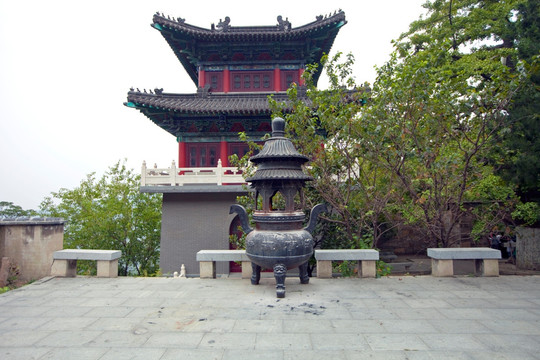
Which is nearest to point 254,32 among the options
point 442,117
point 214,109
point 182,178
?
point 214,109

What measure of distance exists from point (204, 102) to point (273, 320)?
35.3ft

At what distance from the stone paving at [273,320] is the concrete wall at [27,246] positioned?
0.65 metres

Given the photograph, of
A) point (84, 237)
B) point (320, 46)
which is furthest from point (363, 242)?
point (84, 237)

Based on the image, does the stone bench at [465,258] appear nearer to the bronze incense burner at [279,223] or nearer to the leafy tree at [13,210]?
the bronze incense burner at [279,223]

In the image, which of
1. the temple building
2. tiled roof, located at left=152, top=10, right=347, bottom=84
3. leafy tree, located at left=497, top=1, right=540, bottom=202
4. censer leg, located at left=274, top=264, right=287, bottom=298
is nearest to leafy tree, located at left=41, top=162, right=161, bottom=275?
the temple building

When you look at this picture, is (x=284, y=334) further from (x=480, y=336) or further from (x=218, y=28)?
(x=218, y=28)

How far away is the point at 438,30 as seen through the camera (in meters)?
13.4

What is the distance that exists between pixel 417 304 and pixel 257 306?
2.69 metres

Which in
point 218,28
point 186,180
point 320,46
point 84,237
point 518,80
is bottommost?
point 84,237

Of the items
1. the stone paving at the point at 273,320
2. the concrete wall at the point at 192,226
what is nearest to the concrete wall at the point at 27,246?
the stone paving at the point at 273,320

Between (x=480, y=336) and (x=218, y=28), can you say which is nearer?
(x=480, y=336)

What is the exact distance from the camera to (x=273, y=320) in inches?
163

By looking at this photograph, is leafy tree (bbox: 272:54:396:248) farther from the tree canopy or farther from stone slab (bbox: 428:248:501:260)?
stone slab (bbox: 428:248:501:260)

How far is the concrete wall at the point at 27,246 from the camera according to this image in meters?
6.45
